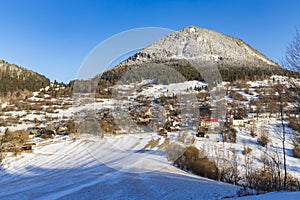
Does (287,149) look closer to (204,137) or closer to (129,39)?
(204,137)

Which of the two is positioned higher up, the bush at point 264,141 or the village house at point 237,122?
the village house at point 237,122

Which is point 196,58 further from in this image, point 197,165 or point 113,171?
point 113,171

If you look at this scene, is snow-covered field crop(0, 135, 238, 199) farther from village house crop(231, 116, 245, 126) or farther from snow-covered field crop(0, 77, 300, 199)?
village house crop(231, 116, 245, 126)

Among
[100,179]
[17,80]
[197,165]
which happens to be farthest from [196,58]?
[17,80]

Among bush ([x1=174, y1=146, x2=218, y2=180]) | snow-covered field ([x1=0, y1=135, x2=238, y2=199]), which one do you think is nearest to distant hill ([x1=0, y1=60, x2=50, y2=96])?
snow-covered field ([x1=0, y1=135, x2=238, y2=199])

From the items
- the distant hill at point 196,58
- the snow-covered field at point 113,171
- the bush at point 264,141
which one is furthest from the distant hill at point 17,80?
the bush at point 264,141

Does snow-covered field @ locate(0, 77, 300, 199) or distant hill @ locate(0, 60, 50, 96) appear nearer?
snow-covered field @ locate(0, 77, 300, 199)

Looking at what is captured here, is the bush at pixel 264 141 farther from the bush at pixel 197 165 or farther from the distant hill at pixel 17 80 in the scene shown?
the distant hill at pixel 17 80
